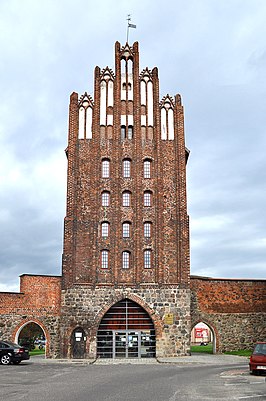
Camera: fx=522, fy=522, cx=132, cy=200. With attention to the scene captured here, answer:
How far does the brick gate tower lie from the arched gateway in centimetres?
7

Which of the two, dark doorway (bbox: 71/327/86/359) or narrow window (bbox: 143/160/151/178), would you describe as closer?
dark doorway (bbox: 71/327/86/359)

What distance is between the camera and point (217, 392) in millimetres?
16266

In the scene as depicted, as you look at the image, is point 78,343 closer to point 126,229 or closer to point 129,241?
point 129,241

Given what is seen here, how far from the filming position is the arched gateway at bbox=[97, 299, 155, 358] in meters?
36.3

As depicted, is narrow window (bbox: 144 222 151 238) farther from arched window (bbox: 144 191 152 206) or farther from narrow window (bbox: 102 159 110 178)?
narrow window (bbox: 102 159 110 178)

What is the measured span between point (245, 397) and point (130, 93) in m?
29.8

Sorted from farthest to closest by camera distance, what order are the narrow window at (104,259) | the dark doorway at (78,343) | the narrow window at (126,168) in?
the narrow window at (126,168) → the narrow window at (104,259) → the dark doorway at (78,343)

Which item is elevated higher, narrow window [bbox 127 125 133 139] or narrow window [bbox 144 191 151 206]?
narrow window [bbox 127 125 133 139]

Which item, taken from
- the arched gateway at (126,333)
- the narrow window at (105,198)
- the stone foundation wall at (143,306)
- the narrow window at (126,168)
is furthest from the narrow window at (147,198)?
the arched gateway at (126,333)

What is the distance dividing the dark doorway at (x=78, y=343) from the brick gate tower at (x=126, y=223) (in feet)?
0.22

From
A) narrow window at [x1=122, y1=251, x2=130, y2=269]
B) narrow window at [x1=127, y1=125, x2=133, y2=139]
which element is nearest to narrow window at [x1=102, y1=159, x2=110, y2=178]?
narrow window at [x1=127, y1=125, x2=133, y2=139]

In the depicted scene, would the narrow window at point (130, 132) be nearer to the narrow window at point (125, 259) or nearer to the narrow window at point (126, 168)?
the narrow window at point (126, 168)

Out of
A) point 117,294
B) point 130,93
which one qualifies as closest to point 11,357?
point 117,294

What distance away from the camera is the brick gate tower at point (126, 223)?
3641cm
